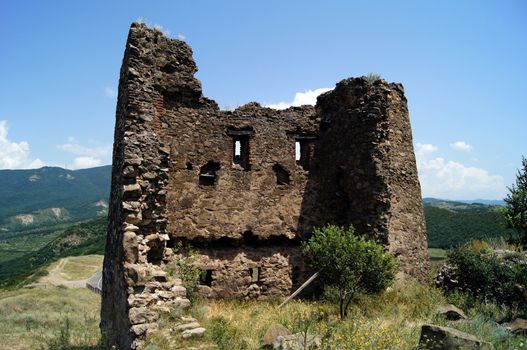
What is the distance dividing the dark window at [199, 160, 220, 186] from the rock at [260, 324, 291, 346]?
5.68 metres

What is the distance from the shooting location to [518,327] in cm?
922

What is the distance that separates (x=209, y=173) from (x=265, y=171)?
71.7 inches

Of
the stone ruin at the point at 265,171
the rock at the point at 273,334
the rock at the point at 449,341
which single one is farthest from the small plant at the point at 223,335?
the stone ruin at the point at 265,171

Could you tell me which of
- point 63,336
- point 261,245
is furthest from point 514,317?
point 63,336

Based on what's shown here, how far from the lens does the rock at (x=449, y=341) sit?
23.0 feet

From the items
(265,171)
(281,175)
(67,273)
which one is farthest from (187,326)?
(67,273)

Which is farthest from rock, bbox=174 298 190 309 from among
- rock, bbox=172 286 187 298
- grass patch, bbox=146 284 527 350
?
grass patch, bbox=146 284 527 350

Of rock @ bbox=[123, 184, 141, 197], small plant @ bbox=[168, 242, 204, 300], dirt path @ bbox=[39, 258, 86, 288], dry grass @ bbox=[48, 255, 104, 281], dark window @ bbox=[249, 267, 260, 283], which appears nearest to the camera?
rock @ bbox=[123, 184, 141, 197]

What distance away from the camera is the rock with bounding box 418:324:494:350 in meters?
7.02

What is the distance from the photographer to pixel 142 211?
9.38 metres

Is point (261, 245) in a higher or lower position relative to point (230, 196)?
lower

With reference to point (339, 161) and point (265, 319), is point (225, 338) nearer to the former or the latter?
point (265, 319)

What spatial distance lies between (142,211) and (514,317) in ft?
30.0

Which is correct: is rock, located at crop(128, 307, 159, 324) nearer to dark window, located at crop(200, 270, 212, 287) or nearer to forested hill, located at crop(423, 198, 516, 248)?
dark window, located at crop(200, 270, 212, 287)
